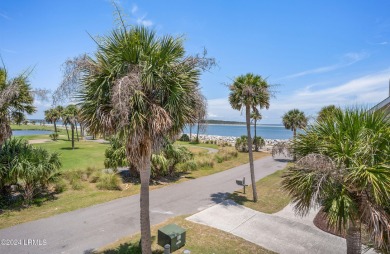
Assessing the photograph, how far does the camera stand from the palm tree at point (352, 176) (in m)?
4.57

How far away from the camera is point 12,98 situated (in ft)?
34.8

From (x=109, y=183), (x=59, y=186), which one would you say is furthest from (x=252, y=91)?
(x=59, y=186)

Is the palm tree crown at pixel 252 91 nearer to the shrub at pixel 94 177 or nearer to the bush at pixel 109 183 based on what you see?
the bush at pixel 109 183

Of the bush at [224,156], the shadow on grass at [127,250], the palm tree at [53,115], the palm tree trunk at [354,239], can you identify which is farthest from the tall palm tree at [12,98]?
the palm tree at [53,115]

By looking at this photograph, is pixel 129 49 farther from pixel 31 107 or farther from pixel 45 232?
pixel 31 107

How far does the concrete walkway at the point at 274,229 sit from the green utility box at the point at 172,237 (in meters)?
2.50

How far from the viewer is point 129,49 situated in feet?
19.3

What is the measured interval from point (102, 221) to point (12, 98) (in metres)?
7.17

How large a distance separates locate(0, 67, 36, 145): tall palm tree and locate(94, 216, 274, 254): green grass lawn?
7993 millimetres

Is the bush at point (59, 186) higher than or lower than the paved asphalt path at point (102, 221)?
higher

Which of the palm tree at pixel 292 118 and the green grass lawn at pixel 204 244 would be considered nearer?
the green grass lawn at pixel 204 244

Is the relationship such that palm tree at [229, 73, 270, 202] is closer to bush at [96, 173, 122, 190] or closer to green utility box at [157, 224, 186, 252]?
green utility box at [157, 224, 186, 252]

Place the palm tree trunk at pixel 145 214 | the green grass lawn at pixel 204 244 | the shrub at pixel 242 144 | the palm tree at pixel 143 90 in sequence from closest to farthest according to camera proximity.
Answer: the palm tree at pixel 143 90
the palm tree trunk at pixel 145 214
the green grass lawn at pixel 204 244
the shrub at pixel 242 144

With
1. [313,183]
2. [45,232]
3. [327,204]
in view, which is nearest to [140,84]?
[313,183]
